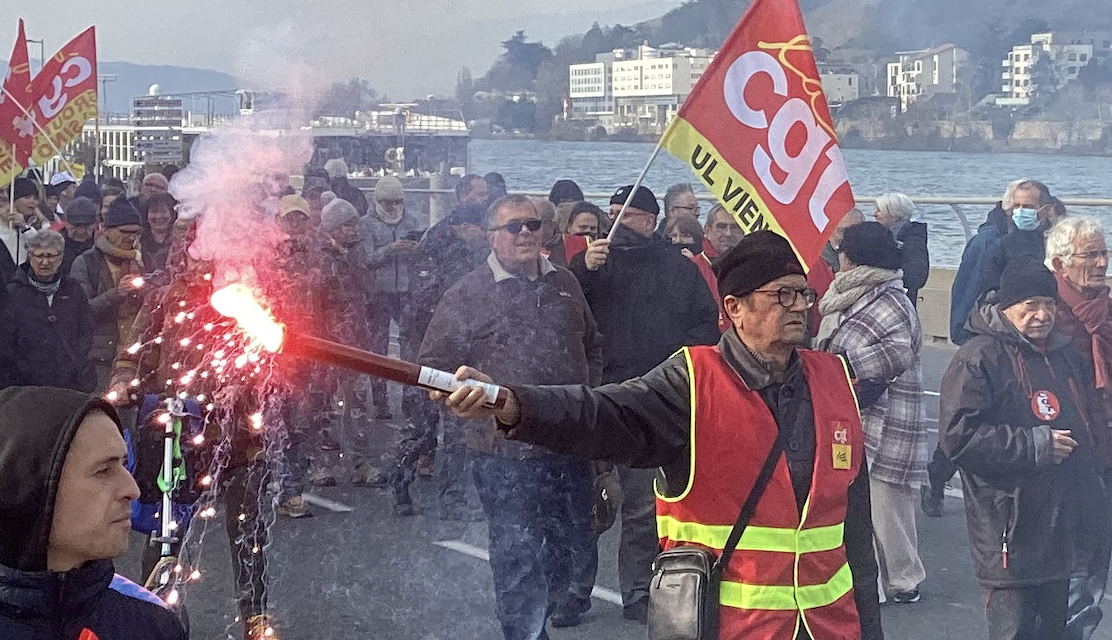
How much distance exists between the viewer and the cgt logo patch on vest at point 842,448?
10.6ft

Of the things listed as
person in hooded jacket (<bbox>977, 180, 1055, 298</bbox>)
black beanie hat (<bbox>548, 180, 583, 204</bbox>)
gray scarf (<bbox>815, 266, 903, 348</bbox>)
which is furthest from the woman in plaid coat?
black beanie hat (<bbox>548, 180, 583, 204</bbox>)

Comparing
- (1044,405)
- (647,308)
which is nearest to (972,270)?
(647,308)

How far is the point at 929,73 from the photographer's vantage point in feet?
41.9

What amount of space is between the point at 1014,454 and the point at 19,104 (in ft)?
26.9

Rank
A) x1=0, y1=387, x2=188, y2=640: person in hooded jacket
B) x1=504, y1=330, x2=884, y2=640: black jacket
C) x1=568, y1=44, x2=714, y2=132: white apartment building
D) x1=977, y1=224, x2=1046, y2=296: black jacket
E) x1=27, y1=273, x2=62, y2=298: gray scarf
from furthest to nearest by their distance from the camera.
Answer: x1=568, y1=44, x2=714, y2=132: white apartment building → x1=977, y1=224, x2=1046, y2=296: black jacket → x1=27, y1=273, x2=62, y2=298: gray scarf → x1=504, y1=330, x2=884, y2=640: black jacket → x1=0, y1=387, x2=188, y2=640: person in hooded jacket

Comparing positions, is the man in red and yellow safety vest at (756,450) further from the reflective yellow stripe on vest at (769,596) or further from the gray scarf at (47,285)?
the gray scarf at (47,285)

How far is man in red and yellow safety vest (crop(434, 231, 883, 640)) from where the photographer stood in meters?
3.12

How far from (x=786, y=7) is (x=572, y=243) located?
2.33 metres

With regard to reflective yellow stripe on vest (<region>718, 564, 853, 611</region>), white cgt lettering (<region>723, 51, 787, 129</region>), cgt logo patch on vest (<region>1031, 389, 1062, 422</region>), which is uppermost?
white cgt lettering (<region>723, 51, 787, 129</region>)

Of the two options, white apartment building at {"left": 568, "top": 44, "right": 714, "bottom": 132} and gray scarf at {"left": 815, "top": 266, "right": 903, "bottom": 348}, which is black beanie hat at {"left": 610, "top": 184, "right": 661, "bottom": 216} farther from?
white apartment building at {"left": 568, "top": 44, "right": 714, "bottom": 132}

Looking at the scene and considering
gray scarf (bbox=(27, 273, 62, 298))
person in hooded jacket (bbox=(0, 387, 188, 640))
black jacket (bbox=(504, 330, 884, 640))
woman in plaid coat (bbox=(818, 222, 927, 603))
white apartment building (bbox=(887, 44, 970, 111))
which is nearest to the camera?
person in hooded jacket (bbox=(0, 387, 188, 640))

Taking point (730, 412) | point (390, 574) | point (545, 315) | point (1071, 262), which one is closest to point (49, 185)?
point (390, 574)

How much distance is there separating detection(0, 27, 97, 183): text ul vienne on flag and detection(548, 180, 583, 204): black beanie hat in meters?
4.14

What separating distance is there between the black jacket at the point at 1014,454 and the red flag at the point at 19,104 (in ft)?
24.3
